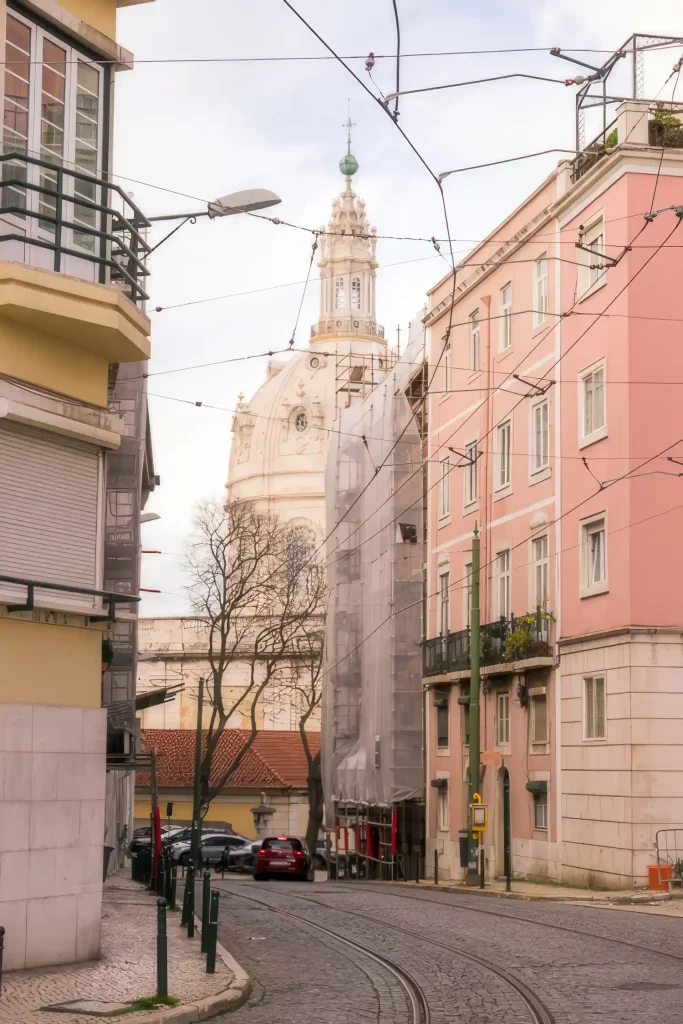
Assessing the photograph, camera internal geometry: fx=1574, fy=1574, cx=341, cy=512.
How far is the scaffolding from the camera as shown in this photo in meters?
44.3

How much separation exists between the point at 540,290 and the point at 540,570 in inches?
256

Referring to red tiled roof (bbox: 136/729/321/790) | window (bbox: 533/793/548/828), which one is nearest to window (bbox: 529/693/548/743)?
window (bbox: 533/793/548/828)

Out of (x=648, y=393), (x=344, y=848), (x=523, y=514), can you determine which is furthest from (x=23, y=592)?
(x=344, y=848)

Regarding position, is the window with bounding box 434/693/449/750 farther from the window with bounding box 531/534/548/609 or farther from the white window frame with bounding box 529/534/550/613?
the window with bounding box 531/534/548/609

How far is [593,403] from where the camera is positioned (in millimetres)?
32625

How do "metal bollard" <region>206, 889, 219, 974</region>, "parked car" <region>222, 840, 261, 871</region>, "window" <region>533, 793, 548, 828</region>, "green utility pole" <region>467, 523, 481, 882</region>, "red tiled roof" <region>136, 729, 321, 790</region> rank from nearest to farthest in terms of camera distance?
"metal bollard" <region>206, 889, 219, 974</region>
"green utility pole" <region>467, 523, 481, 882</region>
"window" <region>533, 793, 548, 828</region>
"parked car" <region>222, 840, 261, 871</region>
"red tiled roof" <region>136, 729, 321, 790</region>

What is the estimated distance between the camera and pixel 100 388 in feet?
54.3

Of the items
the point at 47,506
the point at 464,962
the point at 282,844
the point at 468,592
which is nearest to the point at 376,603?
the point at 468,592

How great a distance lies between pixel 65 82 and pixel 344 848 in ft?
124

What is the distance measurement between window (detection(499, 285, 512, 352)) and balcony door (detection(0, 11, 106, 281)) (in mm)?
22625

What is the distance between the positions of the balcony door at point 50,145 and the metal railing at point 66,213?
0.01 m

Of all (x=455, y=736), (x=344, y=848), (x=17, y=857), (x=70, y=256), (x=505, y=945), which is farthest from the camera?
(x=344, y=848)

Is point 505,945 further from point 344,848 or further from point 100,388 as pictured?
point 344,848

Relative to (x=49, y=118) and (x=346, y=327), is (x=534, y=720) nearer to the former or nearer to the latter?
(x=49, y=118)
